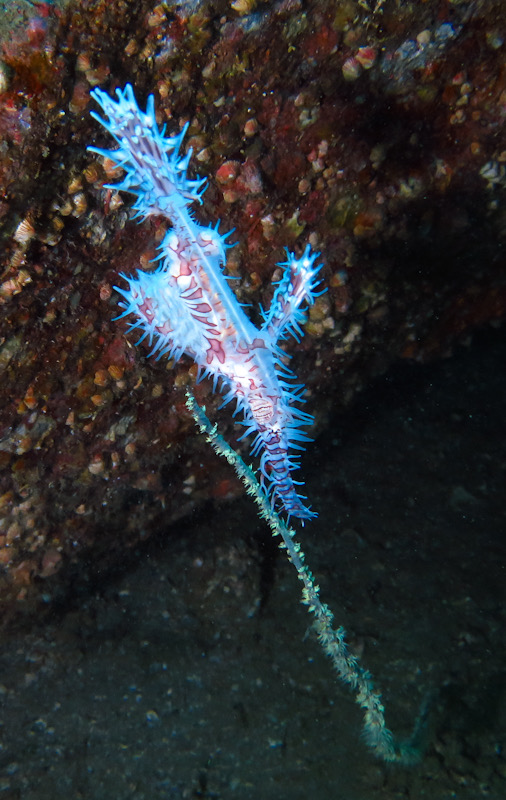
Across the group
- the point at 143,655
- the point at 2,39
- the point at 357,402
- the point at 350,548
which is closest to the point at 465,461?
the point at 357,402

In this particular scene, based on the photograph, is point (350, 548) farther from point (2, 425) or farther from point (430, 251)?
point (2, 425)

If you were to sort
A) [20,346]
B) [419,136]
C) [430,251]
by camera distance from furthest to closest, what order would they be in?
1. [430,251]
2. [419,136]
3. [20,346]

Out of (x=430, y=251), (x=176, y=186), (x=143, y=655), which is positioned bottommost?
(x=143, y=655)

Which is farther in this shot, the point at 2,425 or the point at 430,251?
the point at 430,251

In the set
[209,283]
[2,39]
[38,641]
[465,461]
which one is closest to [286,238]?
[209,283]

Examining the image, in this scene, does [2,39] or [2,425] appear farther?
[2,425]

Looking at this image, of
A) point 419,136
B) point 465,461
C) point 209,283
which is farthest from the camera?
point 465,461

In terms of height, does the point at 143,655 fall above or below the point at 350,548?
above

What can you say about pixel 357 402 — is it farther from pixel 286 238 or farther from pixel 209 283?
pixel 209 283

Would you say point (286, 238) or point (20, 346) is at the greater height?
point (20, 346)
